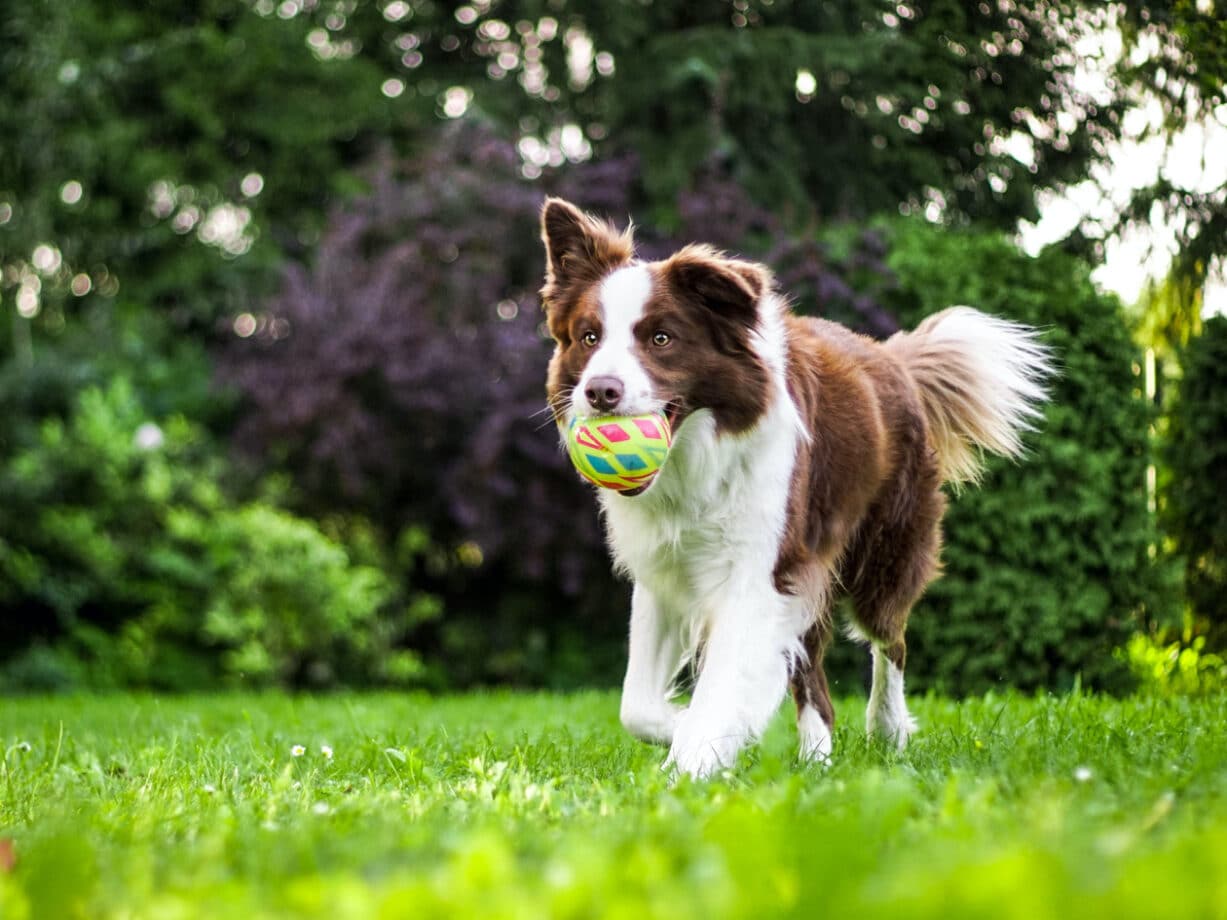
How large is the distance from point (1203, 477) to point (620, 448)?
445cm

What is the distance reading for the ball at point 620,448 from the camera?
148 inches

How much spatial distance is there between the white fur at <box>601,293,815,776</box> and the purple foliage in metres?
5.69

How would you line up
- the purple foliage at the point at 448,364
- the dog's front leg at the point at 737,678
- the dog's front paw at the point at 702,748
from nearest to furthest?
1. the dog's front paw at the point at 702,748
2. the dog's front leg at the point at 737,678
3. the purple foliage at the point at 448,364

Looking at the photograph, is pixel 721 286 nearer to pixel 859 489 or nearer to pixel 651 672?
pixel 859 489

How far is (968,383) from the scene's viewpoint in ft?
16.9

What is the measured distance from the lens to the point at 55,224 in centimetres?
1347

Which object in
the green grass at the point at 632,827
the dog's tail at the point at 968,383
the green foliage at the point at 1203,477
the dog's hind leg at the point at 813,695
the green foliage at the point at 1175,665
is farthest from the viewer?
the green foliage at the point at 1203,477

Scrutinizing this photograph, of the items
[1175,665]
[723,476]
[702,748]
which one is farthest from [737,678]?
[1175,665]

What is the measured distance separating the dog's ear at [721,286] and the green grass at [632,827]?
1279 millimetres

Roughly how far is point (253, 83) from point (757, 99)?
280 inches

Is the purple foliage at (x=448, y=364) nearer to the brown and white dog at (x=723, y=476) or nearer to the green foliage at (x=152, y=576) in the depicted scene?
the green foliage at (x=152, y=576)

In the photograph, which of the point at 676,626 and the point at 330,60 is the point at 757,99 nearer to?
the point at 676,626

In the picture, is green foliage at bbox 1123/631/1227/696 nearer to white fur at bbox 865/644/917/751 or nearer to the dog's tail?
the dog's tail

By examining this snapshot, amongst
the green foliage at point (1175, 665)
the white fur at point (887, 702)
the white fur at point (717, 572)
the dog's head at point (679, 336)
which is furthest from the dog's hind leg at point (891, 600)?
the green foliage at point (1175, 665)
